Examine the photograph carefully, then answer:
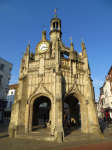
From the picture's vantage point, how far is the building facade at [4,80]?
27078 mm

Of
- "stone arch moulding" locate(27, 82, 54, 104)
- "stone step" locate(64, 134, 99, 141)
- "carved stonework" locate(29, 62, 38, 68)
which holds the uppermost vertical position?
"carved stonework" locate(29, 62, 38, 68)

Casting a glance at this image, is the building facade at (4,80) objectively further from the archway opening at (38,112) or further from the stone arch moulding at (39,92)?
the stone arch moulding at (39,92)

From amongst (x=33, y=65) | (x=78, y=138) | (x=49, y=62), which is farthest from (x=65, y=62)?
(x=78, y=138)

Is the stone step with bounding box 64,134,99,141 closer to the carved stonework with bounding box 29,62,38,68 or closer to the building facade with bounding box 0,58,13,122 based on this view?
the carved stonework with bounding box 29,62,38,68

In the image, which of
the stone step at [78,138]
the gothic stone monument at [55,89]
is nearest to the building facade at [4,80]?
the gothic stone monument at [55,89]

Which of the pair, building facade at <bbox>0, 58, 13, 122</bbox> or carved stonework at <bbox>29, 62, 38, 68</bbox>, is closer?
carved stonework at <bbox>29, 62, 38, 68</bbox>

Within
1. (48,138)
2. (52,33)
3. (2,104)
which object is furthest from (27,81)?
(2,104)

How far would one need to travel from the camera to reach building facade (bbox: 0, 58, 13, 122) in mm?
27078

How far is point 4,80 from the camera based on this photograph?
93.8ft

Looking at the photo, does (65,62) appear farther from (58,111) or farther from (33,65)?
(58,111)

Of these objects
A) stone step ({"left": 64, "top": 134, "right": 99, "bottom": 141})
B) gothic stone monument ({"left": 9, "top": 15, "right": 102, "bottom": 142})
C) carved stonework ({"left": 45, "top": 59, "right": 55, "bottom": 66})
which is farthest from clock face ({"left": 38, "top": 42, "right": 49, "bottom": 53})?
stone step ({"left": 64, "top": 134, "right": 99, "bottom": 141})

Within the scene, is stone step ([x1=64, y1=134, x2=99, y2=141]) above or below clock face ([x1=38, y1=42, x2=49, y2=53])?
below

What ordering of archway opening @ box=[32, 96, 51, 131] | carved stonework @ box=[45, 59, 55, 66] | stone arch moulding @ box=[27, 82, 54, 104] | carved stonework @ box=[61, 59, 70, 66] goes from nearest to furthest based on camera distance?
stone arch moulding @ box=[27, 82, 54, 104] → carved stonework @ box=[45, 59, 55, 66] → carved stonework @ box=[61, 59, 70, 66] → archway opening @ box=[32, 96, 51, 131]

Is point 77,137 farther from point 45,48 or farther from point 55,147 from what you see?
point 45,48
